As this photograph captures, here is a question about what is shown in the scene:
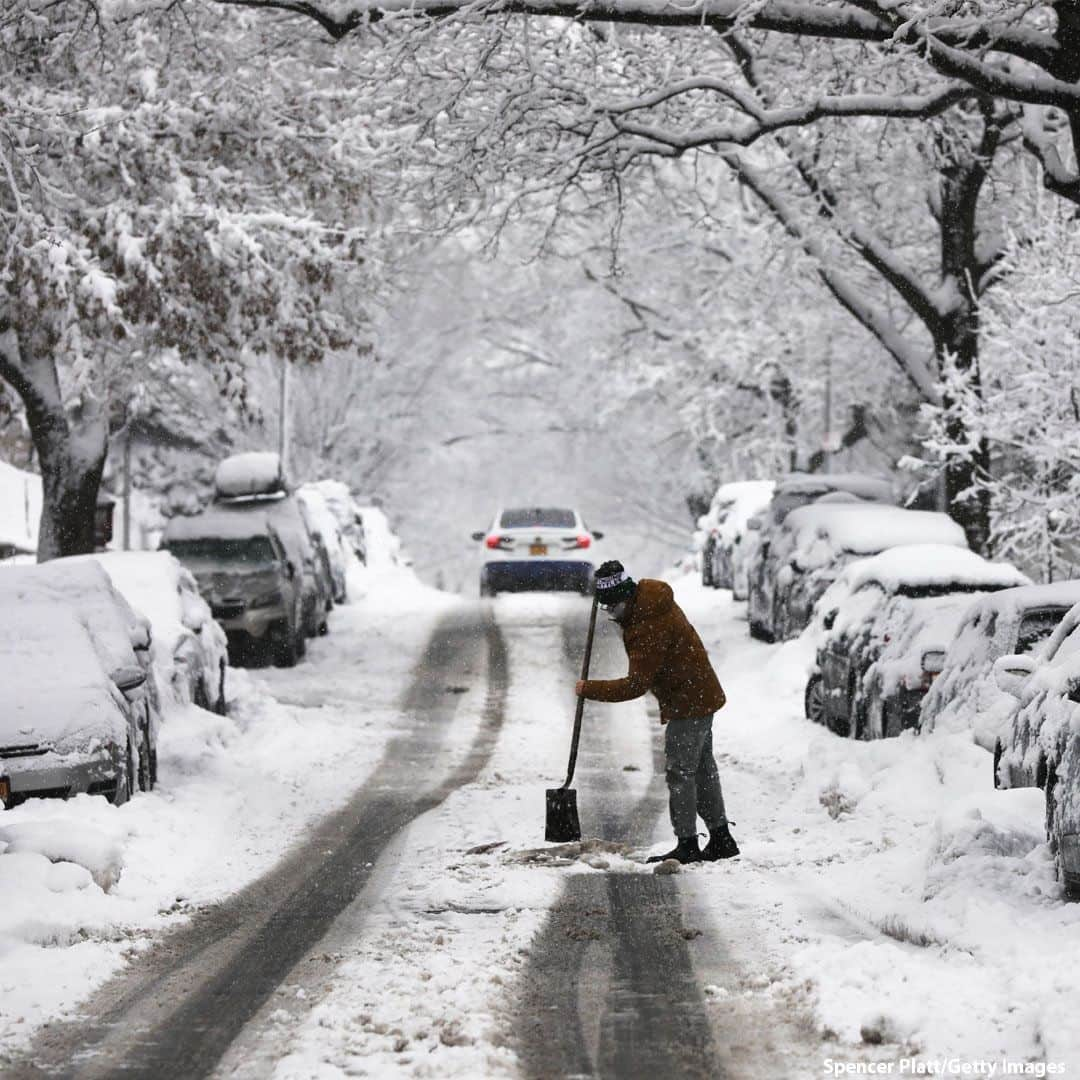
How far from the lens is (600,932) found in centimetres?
833

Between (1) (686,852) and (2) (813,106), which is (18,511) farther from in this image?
(1) (686,852)

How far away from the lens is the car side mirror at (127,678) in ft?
37.4

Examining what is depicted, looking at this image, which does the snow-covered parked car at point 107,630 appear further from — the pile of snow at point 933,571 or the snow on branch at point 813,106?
the pile of snow at point 933,571

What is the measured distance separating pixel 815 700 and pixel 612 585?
23.4 feet

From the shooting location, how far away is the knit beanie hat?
9.66 metres

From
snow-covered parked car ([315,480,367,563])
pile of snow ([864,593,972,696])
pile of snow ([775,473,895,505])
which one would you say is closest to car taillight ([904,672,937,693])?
pile of snow ([864,593,972,696])

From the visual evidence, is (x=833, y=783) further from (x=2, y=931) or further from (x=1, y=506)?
(x=1, y=506)

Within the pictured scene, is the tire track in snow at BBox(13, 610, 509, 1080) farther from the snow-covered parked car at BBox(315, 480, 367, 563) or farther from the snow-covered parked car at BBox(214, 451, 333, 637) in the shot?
the snow-covered parked car at BBox(315, 480, 367, 563)

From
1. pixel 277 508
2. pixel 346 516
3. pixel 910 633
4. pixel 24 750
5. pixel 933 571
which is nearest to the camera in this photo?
pixel 24 750

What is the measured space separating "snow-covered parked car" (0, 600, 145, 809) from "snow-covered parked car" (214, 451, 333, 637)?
35.5 ft

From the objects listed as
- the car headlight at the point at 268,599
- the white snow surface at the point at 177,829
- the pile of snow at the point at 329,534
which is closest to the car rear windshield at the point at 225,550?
the car headlight at the point at 268,599

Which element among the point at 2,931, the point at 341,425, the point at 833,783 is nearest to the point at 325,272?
the point at 833,783

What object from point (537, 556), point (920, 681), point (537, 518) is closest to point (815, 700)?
point (920, 681)

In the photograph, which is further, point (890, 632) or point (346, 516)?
point (346, 516)
